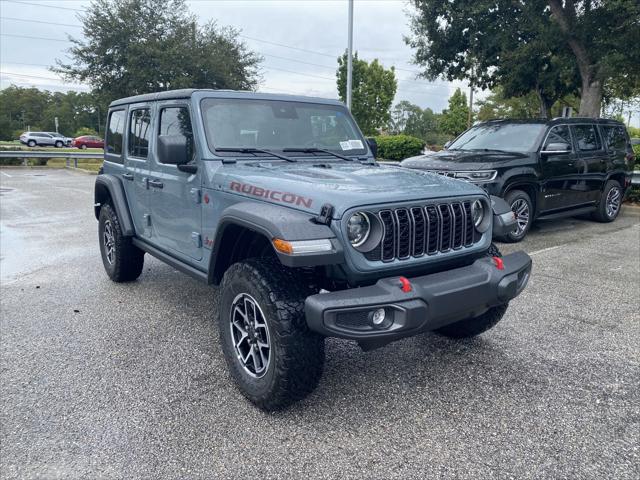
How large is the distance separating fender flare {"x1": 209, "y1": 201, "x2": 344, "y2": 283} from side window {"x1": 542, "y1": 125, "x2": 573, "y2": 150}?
6.21m

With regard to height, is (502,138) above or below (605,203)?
above

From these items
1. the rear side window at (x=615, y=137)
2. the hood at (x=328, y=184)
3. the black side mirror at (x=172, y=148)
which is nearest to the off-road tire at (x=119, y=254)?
the black side mirror at (x=172, y=148)

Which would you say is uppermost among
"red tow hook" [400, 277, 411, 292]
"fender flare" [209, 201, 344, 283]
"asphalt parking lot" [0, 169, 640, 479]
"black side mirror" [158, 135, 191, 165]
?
"black side mirror" [158, 135, 191, 165]

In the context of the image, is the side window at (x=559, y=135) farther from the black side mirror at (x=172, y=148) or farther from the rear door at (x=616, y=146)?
the black side mirror at (x=172, y=148)

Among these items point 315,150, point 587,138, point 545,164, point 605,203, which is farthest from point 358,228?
point 605,203

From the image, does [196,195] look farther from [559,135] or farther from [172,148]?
[559,135]

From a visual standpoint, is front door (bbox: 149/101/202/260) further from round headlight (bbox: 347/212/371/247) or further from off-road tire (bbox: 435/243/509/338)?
off-road tire (bbox: 435/243/509/338)

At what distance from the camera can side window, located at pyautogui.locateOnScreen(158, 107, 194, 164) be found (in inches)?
148

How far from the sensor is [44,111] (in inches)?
3246

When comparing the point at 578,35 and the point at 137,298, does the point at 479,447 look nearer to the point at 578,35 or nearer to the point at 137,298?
the point at 137,298

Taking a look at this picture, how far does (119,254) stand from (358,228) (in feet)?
11.1

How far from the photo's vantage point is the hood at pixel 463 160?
23.9 feet

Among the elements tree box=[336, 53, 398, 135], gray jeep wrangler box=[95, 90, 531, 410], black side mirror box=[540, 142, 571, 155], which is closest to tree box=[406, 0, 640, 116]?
black side mirror box=[540, 142, 571, 155]

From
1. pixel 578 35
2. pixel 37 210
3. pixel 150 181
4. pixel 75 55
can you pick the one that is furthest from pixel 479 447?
pixel 75 55
